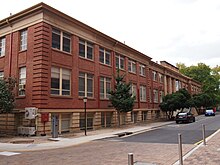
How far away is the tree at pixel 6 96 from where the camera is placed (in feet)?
57.5

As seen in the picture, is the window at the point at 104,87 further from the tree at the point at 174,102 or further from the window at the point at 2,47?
the tree at the point at 174,102

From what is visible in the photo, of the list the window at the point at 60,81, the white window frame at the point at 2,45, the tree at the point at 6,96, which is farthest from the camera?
the white window frame at the point at 2,45

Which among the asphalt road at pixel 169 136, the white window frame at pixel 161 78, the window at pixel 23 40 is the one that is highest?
the window at pixel 23 40

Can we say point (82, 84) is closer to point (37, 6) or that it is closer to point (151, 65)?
point (37, 6)

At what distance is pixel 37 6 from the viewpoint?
1948 cm

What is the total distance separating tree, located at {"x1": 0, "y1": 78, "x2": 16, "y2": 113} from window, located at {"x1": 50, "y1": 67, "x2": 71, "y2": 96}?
3088 millimetres

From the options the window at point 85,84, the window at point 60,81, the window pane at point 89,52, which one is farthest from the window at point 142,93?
the window at point 60,81

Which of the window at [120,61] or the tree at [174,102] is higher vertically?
the window at [120,61]

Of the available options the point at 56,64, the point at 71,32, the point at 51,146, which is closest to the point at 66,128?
the point at 56,64

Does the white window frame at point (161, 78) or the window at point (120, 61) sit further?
the white window frame at point (161, 78)

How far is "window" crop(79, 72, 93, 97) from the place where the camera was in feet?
75.5

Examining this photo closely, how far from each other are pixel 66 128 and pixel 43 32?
319 inches

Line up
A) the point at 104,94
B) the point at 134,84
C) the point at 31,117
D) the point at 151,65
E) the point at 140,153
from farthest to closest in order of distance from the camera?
the point at 151,65 → the point at 134,84 → the point at 104,94 → the point at 31,117 → the point at 140,153

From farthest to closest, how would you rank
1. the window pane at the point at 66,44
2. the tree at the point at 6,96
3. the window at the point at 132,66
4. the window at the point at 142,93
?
the window at the point at 142,93 < the window at the point at 132,66 < the window pane at the point at 66,44 < the tree at the point at 6,96
